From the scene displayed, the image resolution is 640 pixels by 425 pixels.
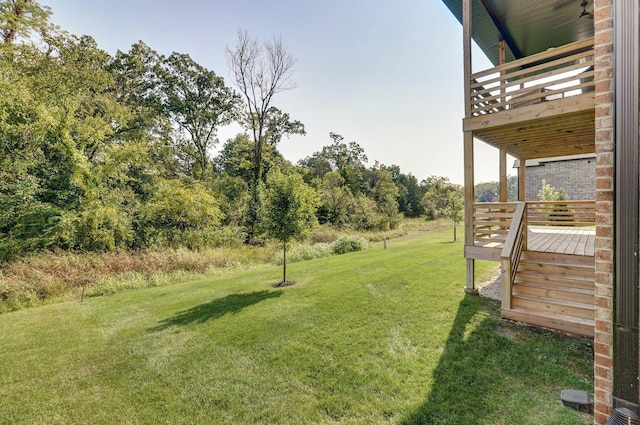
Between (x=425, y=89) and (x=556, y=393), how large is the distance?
11.4 m

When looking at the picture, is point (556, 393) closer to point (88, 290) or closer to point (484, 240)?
point (484, 240)

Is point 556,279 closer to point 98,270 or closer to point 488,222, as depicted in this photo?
point 488,222

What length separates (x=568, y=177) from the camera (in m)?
14.0

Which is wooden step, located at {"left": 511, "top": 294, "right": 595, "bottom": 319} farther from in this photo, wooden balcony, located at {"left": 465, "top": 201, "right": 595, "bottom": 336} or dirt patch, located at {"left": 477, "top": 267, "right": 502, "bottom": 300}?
dirt patch, located at {"left": 477, "top": 267, "right": 502, "bottom": 300}

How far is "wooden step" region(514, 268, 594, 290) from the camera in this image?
4.46 metres

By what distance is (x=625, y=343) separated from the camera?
5.57 ft

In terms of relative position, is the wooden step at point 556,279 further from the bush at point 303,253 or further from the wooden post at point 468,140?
the bush at point 303,253

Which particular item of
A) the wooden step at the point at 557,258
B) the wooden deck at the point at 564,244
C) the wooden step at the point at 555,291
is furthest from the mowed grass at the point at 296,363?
the wooden deck at the point at 564,244

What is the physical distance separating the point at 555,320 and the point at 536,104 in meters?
3.80

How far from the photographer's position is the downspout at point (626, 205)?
1.67m

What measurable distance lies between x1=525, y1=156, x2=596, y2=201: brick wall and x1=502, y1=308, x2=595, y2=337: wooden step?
1328cm

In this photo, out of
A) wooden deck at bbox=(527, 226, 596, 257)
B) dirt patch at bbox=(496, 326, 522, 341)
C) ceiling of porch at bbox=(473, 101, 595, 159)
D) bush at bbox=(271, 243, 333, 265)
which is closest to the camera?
dirt patch at bbox=(496, 326, 522, 341)

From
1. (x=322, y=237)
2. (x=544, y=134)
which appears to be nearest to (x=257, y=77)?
(x=322, y=237)

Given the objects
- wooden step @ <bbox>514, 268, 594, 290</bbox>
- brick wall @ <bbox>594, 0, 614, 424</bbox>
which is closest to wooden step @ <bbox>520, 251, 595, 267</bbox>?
wooden step @ <bbox>514, 268, 594, 290</bbox>
